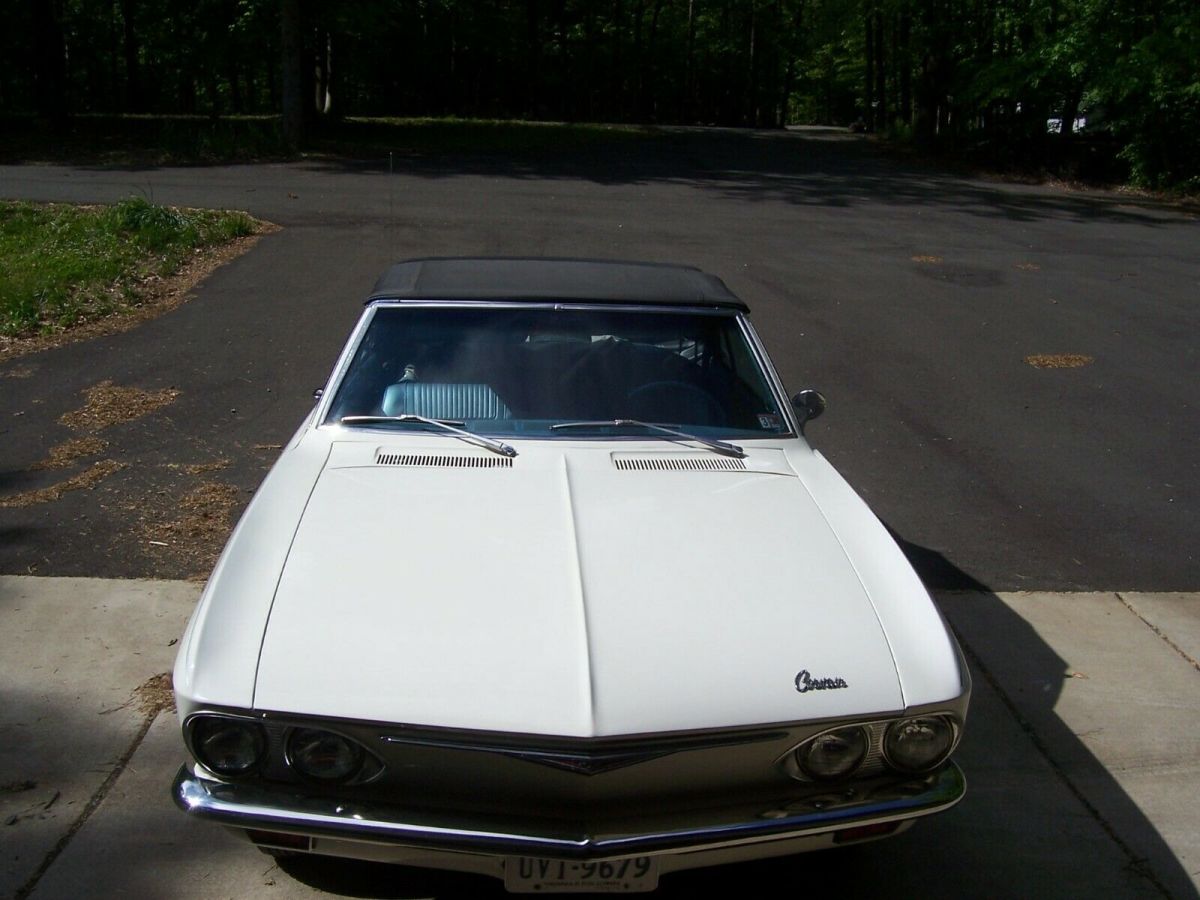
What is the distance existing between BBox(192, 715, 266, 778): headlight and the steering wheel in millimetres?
1901

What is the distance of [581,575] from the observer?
126 inches

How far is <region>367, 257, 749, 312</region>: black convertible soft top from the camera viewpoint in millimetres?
4441

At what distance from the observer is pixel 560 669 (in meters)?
2.84

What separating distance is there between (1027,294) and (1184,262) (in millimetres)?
3669

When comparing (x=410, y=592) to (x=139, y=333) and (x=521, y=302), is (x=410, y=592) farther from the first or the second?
(x=139, y=333)

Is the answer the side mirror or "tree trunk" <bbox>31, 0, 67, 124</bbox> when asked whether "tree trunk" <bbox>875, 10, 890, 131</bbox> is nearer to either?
"tree trunk" <bbox>31, 0, 67, 124</bbox>

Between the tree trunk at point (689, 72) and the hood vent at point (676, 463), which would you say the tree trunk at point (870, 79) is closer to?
the tree trunk at point (689, 72)

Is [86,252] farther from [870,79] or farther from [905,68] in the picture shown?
[870,79]

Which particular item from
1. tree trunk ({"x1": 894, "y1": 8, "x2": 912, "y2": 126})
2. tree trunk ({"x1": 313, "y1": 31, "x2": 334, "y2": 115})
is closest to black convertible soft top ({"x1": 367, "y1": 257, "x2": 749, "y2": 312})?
tree trunk ({"x1": 313, "y1": 31, "x2": 334, "y2": 115})

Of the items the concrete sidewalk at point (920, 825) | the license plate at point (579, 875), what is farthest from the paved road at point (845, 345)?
the license plate at point (579, 875)

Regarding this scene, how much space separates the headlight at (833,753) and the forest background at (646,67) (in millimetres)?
20350

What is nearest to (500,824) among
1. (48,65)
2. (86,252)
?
(86,252)

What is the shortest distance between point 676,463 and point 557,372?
628mm

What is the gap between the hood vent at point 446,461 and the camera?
3.84m
